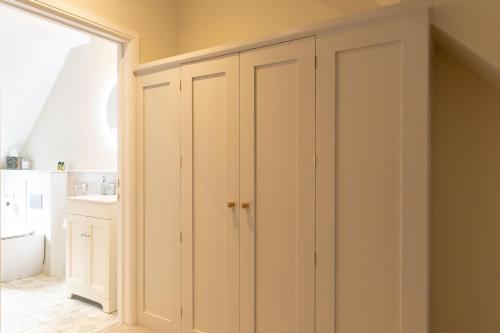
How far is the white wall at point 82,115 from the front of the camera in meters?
3.37

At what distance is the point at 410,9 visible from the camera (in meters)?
1.33

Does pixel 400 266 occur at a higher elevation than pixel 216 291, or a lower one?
higher

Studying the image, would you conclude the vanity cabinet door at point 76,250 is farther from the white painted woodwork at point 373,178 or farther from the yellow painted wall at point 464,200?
the yellow painted wall at point 464,200

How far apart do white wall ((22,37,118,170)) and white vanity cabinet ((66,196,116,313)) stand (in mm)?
695

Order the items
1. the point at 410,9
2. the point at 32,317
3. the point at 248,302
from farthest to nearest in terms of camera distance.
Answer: the point at 32,317 → the point at 248,302 → the point at 410,9

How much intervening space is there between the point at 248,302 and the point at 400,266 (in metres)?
0.85

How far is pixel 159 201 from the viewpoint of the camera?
2209mm

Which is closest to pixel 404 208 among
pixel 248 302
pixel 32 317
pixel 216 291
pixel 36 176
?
pixel 248 302

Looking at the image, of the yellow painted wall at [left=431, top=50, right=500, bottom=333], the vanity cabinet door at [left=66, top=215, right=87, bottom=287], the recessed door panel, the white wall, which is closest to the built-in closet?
the recessed door panel

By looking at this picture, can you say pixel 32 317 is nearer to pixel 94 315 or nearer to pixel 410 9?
pixel 94 315

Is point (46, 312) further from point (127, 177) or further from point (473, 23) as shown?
point (473, 23)

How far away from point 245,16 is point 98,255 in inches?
90.0

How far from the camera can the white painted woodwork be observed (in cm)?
133

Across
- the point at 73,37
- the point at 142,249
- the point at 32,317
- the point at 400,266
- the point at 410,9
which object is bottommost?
the point at 32,317
